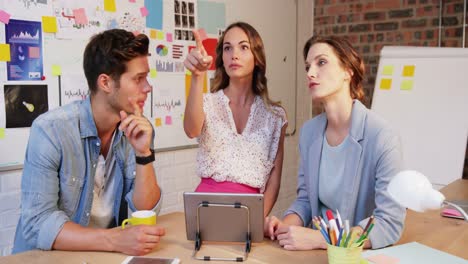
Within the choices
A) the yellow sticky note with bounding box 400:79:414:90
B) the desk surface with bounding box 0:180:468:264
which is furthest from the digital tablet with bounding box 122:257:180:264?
the yellow sticky note with bounding box 400:79:414:90

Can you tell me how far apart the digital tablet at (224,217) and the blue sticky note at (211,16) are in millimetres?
1977

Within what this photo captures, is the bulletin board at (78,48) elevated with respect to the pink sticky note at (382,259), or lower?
elevated

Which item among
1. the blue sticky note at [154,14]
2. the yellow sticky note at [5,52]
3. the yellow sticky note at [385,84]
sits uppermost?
the blue sticky note at [154,14]

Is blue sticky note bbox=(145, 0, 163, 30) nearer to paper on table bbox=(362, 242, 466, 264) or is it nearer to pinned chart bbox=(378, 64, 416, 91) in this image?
pinned chart bbox=(378, 64, 416, 91)

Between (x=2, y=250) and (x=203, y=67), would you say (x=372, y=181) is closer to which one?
(x=203, y=67)

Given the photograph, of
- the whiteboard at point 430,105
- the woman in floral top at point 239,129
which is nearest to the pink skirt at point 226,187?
the woman in floral top at point 239,129

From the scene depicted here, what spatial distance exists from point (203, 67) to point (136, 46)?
0.28 metres

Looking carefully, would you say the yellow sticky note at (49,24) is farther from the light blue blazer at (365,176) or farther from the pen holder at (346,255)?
the pen holder at (346,255)

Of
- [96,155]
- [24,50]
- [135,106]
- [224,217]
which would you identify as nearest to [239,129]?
[135,106]

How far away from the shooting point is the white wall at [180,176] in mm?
2293

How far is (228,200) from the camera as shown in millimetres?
1353

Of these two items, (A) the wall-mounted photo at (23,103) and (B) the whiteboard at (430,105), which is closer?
(A) the wall-mounted photo at (23,103)

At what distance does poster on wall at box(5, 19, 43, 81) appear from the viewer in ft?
7.29

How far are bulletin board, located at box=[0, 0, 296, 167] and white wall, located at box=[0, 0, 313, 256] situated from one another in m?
0.10
